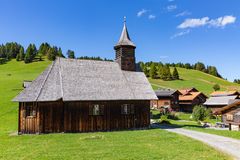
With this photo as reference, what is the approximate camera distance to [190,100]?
237 feet

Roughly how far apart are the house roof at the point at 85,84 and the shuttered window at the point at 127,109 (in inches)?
45.0

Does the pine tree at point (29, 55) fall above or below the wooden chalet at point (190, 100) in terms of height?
above

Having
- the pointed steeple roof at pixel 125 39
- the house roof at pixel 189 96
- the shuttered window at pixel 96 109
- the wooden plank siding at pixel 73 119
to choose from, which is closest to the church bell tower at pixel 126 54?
the pointed steeple roof at pixel 125 39

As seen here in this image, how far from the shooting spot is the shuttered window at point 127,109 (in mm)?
27656

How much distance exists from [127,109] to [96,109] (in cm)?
384

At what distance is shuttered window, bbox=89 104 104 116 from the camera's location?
85.5 ft

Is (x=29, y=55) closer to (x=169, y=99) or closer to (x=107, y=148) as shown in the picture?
(x=169, y=99)

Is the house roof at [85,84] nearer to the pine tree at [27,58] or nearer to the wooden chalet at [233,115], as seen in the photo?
the wooden chalet at [233,115]

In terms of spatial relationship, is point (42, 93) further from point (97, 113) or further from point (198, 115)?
point (198, 115)

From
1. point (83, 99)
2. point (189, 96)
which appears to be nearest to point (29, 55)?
point (189, 96)

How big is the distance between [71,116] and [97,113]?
9.80 feet

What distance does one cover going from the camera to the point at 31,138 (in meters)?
21.6

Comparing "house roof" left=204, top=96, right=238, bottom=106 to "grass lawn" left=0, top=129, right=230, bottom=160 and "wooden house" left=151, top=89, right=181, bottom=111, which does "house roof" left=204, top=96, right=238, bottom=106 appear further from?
"grass lawn" left=0, top=129, right=230, bottom=160

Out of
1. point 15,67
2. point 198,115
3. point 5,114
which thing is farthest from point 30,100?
point 15,67
